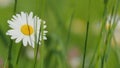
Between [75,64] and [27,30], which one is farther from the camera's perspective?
[75,64]

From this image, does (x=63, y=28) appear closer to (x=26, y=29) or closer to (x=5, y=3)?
(x=26, y=29)

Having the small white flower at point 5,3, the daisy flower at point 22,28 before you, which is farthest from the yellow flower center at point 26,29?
the small white flower at point 5,3

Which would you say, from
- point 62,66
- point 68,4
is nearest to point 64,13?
point 68,4

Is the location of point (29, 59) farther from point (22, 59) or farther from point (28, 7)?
point (28, 7)

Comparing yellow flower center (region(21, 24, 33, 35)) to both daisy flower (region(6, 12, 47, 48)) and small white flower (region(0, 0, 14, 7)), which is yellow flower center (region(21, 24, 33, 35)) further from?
small white flower (region(0, 0, 14, 7))

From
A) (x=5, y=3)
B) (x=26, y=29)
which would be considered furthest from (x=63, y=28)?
(x=5, y=3)

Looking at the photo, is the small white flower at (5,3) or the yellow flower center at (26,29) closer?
the yellow flower center at (26,29)

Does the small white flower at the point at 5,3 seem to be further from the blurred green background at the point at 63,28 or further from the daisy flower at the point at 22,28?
the daisy flower at the point at 22,28

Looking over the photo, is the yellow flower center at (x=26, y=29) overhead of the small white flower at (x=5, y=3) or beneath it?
beneath

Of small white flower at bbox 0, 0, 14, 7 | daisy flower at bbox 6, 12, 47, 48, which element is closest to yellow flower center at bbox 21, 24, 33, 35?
daisy flower at bbox 6, 12, 47, 48
